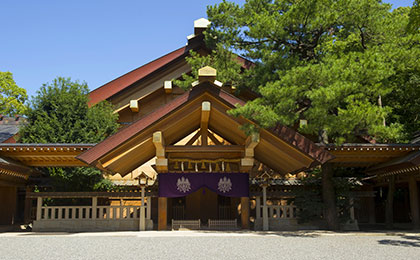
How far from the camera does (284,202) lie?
576 inches

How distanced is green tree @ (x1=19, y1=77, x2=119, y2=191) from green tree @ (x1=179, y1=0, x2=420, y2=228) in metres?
4.26

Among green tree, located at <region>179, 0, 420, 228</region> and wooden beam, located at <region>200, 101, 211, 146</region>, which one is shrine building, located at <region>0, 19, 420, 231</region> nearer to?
wooden beam, located at <region>200, 101, 211, 146</region>

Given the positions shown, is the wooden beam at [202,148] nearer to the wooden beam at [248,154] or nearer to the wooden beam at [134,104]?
the wooden beam at [248,154]

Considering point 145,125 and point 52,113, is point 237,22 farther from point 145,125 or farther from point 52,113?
point 52,113

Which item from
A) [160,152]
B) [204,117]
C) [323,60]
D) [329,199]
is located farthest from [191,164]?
[323,60]

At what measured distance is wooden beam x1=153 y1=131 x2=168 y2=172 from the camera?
10398mm

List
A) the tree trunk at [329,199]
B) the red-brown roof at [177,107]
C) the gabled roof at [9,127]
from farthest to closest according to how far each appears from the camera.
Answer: the gabled roof at [9,127] < the tree trunk at [329,199] < the red-brown roof at [177,107]

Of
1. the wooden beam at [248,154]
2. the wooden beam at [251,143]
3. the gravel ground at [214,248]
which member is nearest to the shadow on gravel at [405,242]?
the gravel ground at [214,248]

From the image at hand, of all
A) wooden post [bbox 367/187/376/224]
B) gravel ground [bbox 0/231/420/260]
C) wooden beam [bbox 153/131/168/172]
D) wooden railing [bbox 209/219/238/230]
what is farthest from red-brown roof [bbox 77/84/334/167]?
wooden post [bbox 367/187/376/224]

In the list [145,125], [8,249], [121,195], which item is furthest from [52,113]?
[8,249]

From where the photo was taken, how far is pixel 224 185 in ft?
38.4

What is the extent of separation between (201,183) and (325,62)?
5.23m

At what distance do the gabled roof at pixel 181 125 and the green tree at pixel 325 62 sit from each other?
1.71 feet

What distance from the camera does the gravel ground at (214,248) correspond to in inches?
253
